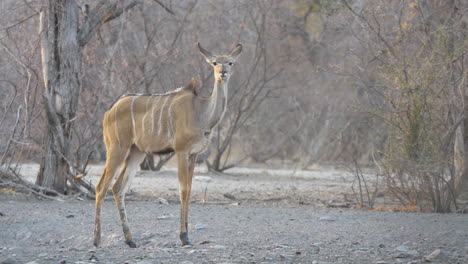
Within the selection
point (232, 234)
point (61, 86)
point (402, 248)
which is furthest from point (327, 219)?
point (61, 86)

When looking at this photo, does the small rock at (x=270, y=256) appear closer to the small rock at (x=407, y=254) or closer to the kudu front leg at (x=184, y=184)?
the small rock at (x=407, y=254)

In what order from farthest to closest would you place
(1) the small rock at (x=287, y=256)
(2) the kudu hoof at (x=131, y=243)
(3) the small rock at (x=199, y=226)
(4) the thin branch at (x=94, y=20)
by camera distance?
(4) the thin branch at (x=94, y=20)
(3) the small rock at (x=199, y=226)
(2) the kudu hoof at (x=131, y=243)
(1) the small rock at (x=287, y=256)

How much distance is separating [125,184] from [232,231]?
124 centimetres

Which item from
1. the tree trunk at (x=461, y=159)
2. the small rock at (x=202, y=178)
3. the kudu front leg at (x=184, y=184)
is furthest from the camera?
the small rock at (x=202, y=178)

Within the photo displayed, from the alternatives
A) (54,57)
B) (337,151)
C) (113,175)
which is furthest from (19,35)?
(337,151)

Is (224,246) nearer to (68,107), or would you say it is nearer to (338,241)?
(338,241)

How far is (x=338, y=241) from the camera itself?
6957mm

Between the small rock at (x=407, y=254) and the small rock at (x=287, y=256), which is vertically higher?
the small rock at (x=407, y=254)

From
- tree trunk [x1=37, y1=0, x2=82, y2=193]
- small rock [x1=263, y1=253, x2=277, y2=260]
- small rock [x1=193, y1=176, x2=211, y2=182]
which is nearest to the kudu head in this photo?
small rock [x1=263, y1=253, x2=277, y2=260]

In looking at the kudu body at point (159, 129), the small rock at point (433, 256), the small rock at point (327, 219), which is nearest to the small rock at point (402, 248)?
the small rock at point (433, 256)

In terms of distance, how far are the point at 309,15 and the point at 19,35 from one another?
11043 millimetres

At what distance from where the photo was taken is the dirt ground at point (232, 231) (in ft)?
20.4

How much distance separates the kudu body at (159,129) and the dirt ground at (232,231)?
57 centimetres

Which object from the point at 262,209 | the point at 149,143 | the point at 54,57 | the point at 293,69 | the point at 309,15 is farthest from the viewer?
the point at 309,15
